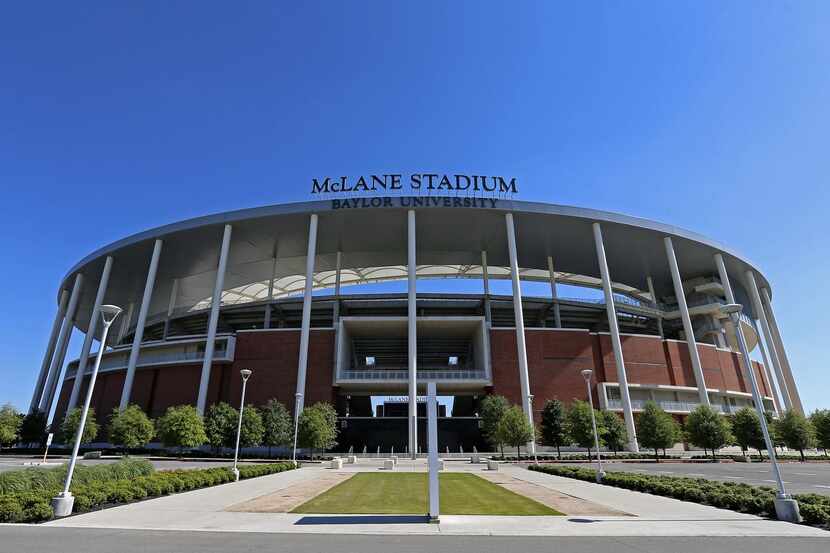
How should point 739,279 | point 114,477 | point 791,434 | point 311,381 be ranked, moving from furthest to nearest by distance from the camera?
1. point 739,279
2. point 311,381
3. point 791,434
4. point 114,477

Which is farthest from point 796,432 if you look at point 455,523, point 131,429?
point 131,429

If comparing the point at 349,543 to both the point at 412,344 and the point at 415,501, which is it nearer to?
the point at 415,501

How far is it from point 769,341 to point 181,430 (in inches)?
2824

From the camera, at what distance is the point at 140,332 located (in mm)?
52219

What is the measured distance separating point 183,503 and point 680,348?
58.0 m

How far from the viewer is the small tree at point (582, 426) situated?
39.6 metres

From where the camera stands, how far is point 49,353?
64.4 metres

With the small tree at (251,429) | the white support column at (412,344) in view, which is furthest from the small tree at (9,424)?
the white support column at (412,344)

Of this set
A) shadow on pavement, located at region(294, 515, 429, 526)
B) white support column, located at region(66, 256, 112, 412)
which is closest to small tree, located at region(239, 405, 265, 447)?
A: white support column, located at region(66, 256, 112, 412)

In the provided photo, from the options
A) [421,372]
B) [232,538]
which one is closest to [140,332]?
Result: [421,372]

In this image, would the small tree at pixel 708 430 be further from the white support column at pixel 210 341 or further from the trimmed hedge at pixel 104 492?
the white support column at pixel 210 341

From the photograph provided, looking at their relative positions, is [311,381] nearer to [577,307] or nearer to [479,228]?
[479,228]

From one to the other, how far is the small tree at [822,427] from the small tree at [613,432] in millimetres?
18094

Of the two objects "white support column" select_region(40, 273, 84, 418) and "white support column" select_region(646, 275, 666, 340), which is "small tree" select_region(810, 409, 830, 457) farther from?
"white support column" select_region(40, 273, 84, 418)
